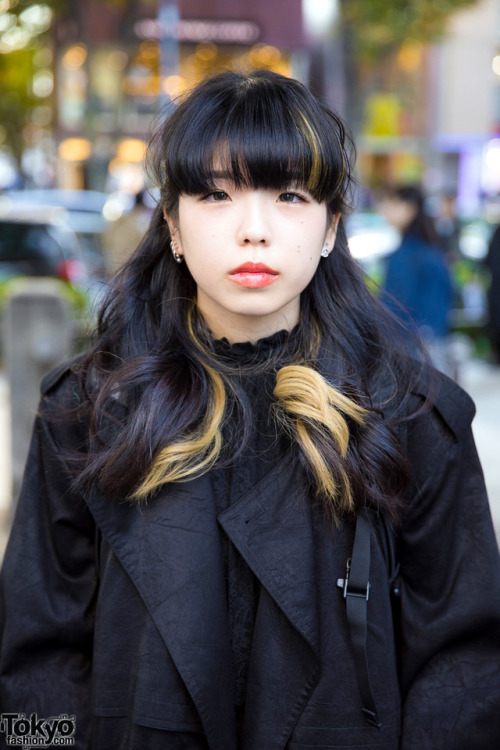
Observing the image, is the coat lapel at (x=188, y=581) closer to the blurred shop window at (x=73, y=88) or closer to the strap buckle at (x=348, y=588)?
the strap buckle at (x=348, y=588)

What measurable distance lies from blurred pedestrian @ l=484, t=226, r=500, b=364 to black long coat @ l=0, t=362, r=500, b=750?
25.7ft

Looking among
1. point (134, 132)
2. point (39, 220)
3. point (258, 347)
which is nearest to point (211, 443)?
point (258, 347)

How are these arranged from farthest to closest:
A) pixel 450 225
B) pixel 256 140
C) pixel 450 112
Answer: pixel 450 112 → pixel 450 225 → pixel 256 140

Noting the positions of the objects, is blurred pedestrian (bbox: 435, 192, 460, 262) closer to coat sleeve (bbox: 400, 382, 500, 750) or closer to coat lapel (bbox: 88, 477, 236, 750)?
coat sleeve (bbox: 400, 382, 500, 750)

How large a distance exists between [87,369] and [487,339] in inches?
345

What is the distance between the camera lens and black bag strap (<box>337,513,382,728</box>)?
160 cm

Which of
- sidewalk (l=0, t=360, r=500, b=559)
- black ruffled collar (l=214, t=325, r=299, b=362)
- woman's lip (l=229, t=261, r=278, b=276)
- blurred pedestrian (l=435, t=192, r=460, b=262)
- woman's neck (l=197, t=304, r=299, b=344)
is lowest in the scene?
sidewalk (l=0, t=360, r=500, b=559)

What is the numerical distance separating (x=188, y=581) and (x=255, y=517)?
0.18 metres

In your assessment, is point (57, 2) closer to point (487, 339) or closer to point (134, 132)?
point (487, 339)

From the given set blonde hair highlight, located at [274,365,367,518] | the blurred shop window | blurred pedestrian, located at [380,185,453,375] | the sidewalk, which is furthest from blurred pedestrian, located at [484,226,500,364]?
the blurred shop window

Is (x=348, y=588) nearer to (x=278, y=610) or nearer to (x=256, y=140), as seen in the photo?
(x=278, y=610)

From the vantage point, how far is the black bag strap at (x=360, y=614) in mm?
1604

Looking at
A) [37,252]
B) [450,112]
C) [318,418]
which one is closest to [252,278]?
[318,418]

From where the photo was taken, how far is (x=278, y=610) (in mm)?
1658
